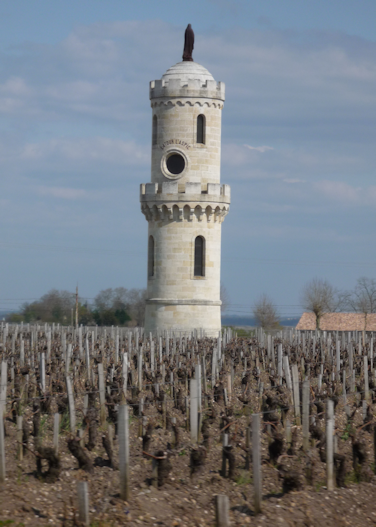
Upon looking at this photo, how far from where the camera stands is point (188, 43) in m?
41.6

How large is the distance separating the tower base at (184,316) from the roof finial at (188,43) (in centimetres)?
1152

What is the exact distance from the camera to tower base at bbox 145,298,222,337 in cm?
3862

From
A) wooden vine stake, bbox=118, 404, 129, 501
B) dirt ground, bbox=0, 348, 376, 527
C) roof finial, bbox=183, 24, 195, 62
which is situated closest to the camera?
dirt ground, bbox=0, 348, 376, 527

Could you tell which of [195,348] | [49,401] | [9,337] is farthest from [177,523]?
[9,337]

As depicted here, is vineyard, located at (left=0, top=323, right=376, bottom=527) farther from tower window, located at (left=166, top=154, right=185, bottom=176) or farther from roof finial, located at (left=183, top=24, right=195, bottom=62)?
roof finial, located at (left=183, top=24, right=195, bottom=62)

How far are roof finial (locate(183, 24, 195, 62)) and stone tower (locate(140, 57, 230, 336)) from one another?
2.08 meters

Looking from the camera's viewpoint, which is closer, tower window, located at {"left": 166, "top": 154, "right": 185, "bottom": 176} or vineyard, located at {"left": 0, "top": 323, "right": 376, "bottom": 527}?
vineyard, located at {"left": 0, "top": 323, "right": 376, "bottom": 527}

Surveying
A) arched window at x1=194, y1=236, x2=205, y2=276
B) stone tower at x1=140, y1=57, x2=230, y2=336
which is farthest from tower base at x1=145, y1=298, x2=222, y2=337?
arched window at x1=194, y1=236, x2=205, y2=276

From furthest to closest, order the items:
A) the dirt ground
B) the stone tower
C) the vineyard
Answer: the stone tower → the vineyard → the dirt ground

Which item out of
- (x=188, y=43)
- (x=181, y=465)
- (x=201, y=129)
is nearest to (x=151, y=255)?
(x=201, y=129)

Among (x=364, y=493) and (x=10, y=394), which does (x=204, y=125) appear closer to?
(x=10, y=394)

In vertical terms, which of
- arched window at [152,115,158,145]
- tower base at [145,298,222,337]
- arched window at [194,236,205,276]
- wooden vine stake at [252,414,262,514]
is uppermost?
arched window at [152,115,158,145]

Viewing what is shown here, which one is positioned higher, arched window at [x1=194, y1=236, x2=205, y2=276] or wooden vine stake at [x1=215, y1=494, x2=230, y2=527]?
arched window at [x1=194, y1=236, x2=205, y2=276]

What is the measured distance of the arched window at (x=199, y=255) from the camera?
39312 mm
